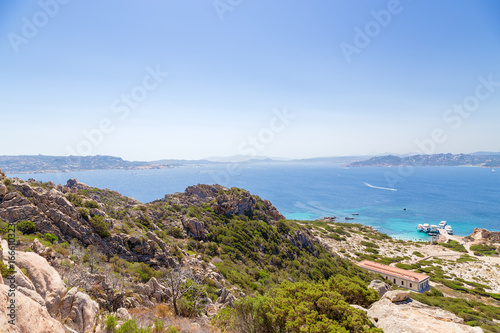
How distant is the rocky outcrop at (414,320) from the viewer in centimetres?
1013

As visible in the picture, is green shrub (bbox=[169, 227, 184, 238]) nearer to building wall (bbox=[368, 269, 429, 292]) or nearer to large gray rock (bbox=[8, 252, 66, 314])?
large gray rock (bbox=[8, 252, 66, 314])

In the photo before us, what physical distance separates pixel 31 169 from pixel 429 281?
22398cm

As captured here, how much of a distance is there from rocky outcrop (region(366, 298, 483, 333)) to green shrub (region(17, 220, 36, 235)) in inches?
815

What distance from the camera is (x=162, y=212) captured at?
3300 cm

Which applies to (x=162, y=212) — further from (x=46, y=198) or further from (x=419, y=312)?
(x=419, y=312)

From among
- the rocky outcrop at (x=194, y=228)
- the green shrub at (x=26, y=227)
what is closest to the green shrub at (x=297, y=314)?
the green shrub at (x=26, y=227)

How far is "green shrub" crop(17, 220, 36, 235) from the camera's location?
1482cm

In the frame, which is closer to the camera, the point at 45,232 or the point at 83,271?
the point at 83,271

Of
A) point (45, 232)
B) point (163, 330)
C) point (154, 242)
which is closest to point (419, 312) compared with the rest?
point (163, 330)

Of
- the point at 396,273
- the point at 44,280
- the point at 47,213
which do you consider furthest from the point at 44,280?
the point at 396,273

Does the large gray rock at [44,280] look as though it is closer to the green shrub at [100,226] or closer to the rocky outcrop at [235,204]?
the green shrub at [100,226]

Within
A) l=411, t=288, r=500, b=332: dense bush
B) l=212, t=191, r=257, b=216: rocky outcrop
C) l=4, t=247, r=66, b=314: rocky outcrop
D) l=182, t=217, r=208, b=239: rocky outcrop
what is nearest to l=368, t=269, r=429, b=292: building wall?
l=411, t=288, r=500, b=332: dense bush

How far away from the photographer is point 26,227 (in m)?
15.1

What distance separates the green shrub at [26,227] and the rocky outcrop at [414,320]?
20708mm
